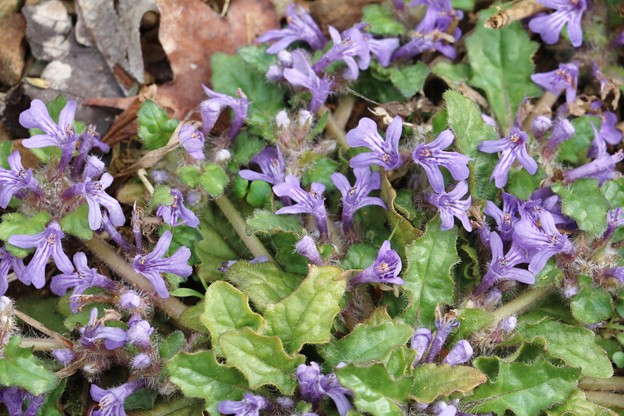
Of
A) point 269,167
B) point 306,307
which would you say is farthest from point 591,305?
point 269,167

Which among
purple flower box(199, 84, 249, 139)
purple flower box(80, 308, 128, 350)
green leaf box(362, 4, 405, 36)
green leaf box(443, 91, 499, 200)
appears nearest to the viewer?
purple flower box(80, 308, 128, 350)

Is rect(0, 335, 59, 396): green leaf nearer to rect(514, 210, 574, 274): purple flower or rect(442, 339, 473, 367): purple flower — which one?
rect(442, 339, 473, 367): purple flower

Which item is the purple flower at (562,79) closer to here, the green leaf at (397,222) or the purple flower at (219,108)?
the green leaf at (397,222)

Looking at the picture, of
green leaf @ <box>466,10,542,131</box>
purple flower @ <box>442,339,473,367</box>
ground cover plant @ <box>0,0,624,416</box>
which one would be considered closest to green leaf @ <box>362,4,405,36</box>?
ground cover plant @ <box>0,0,624,416</box>

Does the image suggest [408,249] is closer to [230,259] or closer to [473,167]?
[473,167]

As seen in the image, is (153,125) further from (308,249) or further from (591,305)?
(591,305)

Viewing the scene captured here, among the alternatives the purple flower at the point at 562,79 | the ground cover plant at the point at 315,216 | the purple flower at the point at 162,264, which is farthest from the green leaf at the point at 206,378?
the purple flower at the point at 562,79
